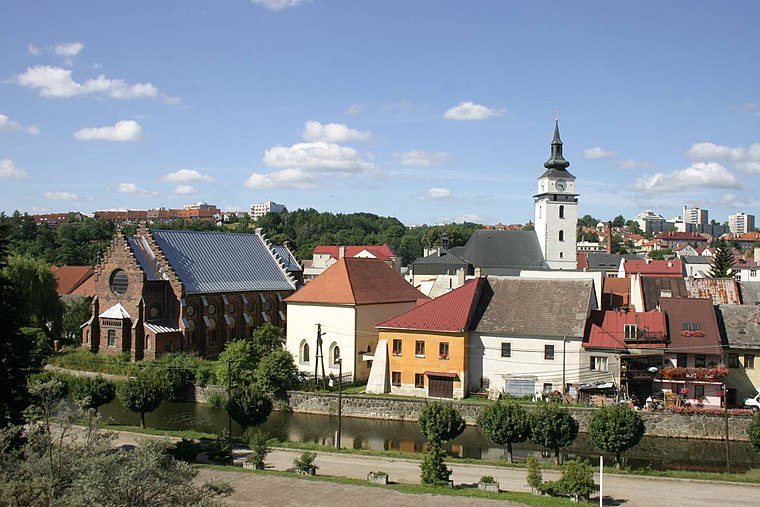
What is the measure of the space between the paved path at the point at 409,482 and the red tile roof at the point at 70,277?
6260 centimetres

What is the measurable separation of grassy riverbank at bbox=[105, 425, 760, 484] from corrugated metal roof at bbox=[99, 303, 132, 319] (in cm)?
1836

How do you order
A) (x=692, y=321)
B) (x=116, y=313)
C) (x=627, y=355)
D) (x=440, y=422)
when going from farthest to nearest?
(x=116, y=313) < (x=692, y=321) < (x=627, y=355) < (x=440, y=422)

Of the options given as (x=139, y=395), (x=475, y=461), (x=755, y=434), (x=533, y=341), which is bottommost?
(x=475, y=461)

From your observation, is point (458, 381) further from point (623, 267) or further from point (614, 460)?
point (623, 267)

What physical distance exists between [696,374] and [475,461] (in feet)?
55.2

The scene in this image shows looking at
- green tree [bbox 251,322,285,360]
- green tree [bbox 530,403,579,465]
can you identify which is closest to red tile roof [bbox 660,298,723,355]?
green tree [bbox 530,403,579,465]

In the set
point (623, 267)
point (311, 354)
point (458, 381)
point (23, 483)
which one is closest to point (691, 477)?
point (458, 381)

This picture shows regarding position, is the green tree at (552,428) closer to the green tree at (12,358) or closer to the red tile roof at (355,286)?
the red tile roof at (355,286)

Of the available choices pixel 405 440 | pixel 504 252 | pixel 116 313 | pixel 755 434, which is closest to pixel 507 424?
pixel 405 440

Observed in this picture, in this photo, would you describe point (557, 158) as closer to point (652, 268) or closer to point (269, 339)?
point (652, 268)

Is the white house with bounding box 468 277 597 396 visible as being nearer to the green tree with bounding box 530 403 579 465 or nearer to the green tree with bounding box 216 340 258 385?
the green tree with bounding box 530 403 579 465

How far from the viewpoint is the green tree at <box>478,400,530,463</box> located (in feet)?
102

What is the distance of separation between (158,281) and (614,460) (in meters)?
37.9

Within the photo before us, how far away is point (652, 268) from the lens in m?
105
